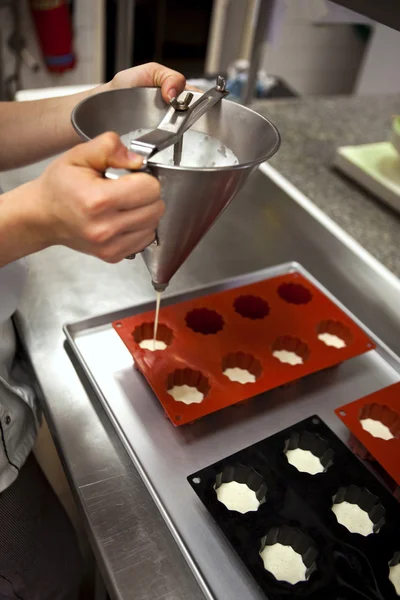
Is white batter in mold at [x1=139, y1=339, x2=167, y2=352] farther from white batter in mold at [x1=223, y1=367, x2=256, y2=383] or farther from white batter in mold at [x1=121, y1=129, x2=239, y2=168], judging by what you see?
white batter in mold at [x1=121, y1=129, x2=239, y2=168]

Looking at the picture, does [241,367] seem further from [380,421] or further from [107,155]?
[107,155]

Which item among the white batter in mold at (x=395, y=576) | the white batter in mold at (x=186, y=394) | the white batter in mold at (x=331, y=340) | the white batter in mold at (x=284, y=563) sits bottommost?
the white batter in mold at (x=284, y=563)

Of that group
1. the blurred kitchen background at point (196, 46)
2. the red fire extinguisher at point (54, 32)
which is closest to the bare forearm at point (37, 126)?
the blurred kitchen background at point (196, 46)

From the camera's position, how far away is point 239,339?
2.43 ft

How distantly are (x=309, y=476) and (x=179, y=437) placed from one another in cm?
16

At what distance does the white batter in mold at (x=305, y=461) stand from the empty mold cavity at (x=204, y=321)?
208 millimetres

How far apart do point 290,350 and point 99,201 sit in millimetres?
426

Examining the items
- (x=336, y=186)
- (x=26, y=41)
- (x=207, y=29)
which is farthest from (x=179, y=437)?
(x=207, y=29)

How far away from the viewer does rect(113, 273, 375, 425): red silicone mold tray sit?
66 centimetres

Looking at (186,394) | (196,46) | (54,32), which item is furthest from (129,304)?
(196,46)

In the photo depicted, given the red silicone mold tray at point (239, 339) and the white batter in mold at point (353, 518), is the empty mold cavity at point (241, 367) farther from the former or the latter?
the white batter in mold at point (353, 518)

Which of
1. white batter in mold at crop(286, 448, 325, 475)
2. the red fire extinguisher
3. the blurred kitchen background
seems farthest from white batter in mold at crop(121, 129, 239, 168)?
the red fire extinguisher

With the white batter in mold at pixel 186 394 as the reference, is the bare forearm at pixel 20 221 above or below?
above

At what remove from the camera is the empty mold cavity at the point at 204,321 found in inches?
30.1
